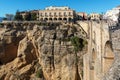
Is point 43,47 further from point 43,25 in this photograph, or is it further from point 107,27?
point 107,27

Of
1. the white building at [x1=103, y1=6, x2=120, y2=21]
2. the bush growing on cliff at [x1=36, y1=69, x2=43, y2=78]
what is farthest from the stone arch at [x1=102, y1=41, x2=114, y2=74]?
the white building at [x1=103, y1=6, x2=120, y2=21]

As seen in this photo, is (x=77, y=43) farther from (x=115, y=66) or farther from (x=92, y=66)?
(x=115, y=66)

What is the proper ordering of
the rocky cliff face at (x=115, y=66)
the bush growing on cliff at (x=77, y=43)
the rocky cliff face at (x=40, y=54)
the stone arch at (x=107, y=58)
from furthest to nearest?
the bush growing on cliff at (x=77, y=43) → the rocky cliff face at (x=40, y=54) → the stone arch at (x=107, y=58) → the rocky cliff face at (x=115, y=66)

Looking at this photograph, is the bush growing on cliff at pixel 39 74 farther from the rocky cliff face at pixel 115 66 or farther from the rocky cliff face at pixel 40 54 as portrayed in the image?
the rocky cliff face at pixel 115 66

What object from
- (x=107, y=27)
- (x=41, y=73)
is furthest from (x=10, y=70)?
(x=107, y=27)

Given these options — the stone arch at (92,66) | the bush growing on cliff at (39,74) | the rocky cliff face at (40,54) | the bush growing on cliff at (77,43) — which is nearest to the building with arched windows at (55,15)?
the rocky cliff face at (40,54)

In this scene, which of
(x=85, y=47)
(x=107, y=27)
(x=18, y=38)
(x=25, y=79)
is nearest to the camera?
(x=107, y=27)

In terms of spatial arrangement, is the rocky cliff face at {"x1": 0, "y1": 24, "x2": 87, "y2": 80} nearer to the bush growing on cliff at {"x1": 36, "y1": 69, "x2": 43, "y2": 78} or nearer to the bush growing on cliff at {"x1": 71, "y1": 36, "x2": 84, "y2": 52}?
the bush growing on cliff at {"x1": 36, "y1": 69, "x2": 43, "y2": 78}

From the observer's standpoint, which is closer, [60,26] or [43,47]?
[43,47]
